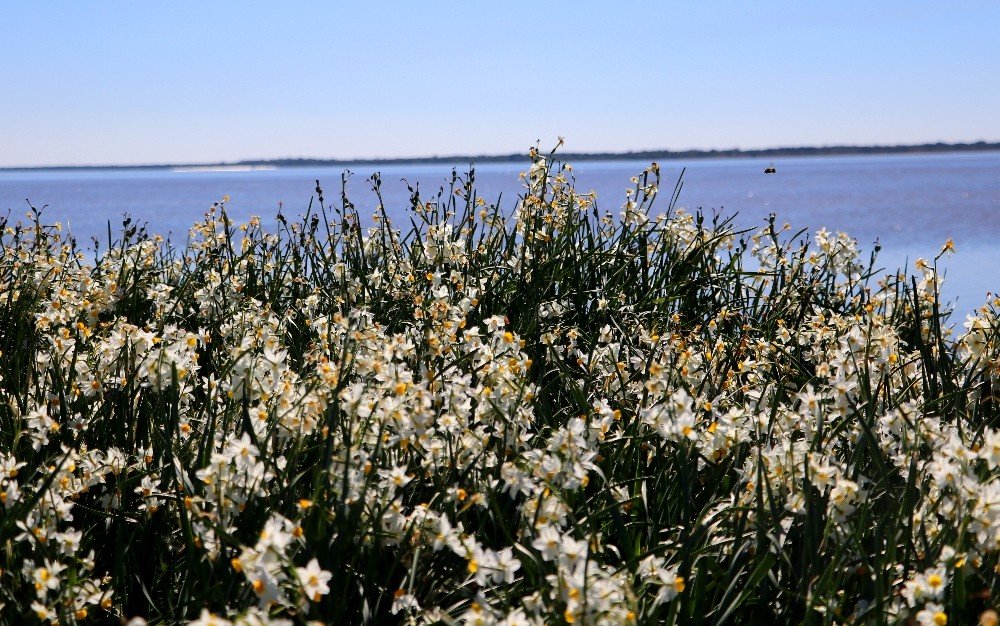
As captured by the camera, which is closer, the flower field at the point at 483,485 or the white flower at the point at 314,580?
the white flower at the point at 314,580

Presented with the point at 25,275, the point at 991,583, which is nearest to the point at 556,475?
the point at 991,583

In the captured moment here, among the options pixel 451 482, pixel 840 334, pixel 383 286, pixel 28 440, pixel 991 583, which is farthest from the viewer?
pixel 383 286

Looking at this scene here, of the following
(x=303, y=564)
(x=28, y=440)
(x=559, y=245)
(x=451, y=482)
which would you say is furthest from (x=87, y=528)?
(x=559, y=245)

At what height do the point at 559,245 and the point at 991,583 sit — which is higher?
the point at 559,245

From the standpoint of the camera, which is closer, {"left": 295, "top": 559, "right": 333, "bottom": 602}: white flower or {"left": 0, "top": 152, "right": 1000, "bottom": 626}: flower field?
{"left": 295, "top": 559, "right": 333, "bottom": 602}: white flower

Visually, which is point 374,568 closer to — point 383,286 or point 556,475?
point 556,475

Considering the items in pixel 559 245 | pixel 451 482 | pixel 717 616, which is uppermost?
pixel 559 245

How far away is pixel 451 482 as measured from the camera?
3262mm

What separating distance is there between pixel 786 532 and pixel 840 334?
1.80 metres

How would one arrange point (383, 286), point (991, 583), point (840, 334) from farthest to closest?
point (383, 286)
point (840, 334)
point (991, 583)

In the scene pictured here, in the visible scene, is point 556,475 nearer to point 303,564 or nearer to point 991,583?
point 303,564

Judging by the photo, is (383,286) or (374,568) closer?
(374,568)

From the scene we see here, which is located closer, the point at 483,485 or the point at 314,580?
the point at 314,580

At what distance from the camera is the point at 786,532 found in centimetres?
300
